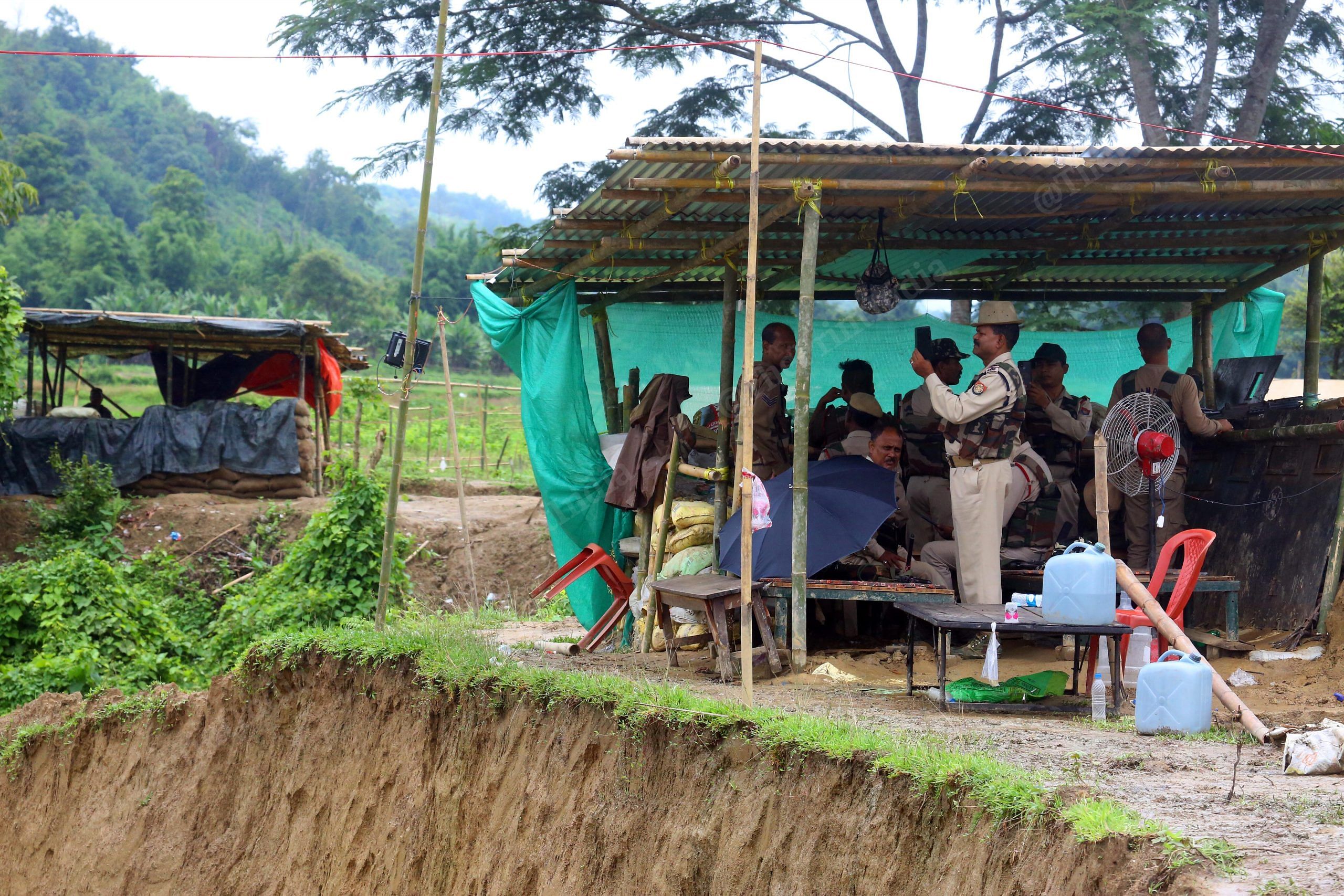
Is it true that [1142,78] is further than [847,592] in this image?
Yes

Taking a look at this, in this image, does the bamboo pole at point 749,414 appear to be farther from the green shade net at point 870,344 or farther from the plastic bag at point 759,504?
the green shade net at point 870,344

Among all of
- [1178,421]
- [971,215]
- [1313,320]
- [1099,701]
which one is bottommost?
[1099,701]

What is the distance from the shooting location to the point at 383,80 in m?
15.9

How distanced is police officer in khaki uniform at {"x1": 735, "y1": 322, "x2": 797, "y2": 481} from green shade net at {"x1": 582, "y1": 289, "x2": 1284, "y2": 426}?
1.36 metres

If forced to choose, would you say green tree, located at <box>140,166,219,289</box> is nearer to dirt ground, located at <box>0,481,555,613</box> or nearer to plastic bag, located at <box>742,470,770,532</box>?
dirt ground, located at <box>0,481,555,613</box>

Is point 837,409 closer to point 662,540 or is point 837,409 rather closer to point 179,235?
point 662,540

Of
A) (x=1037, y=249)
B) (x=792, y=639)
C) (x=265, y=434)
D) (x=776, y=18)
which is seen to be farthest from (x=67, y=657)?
(x=776, y=18)

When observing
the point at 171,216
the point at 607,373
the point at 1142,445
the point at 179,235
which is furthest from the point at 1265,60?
the point at 171,216

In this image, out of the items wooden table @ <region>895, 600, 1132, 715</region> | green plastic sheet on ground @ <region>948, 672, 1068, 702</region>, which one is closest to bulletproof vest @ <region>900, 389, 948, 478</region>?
wooden table @ <region>895, 600, 1132, 715</region>

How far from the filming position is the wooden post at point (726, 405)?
7867mm

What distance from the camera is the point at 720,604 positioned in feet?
21.5

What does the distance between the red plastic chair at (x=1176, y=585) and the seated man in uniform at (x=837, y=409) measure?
2.79 metres

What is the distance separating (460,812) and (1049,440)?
15.4ft

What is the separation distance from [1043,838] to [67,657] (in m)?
11.6
